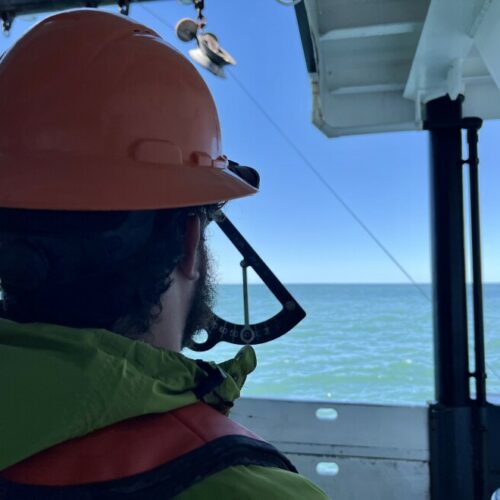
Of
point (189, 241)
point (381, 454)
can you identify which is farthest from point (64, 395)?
point (381, 454)

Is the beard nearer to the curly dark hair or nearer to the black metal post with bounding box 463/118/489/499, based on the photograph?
the curly dark hair

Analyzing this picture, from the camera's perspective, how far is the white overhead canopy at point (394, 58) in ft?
6.28

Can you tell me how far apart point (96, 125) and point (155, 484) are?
49 centimetres

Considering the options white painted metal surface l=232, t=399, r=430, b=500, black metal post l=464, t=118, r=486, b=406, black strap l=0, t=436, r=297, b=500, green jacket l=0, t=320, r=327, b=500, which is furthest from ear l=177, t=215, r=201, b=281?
black metal post l=464, t=118, r=486, b=406

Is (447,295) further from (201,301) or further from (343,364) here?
(343,364)

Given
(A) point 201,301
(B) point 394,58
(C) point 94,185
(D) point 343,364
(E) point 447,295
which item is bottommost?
(D) point 343,364

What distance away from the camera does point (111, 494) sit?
499mm

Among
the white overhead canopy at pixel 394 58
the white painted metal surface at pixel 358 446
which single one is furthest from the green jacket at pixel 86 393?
the white painted metal surface at pixel 358 446

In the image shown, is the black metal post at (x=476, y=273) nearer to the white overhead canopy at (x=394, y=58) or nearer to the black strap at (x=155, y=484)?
the white overhead canopy at (x=394, y=58)

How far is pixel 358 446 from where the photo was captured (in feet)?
7.72

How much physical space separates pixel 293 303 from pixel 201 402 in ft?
2.27

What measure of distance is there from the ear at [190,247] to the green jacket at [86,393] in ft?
0.67

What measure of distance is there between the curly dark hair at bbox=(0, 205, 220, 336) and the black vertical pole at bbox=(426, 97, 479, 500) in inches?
75.8

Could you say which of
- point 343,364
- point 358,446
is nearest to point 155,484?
point 358,446
